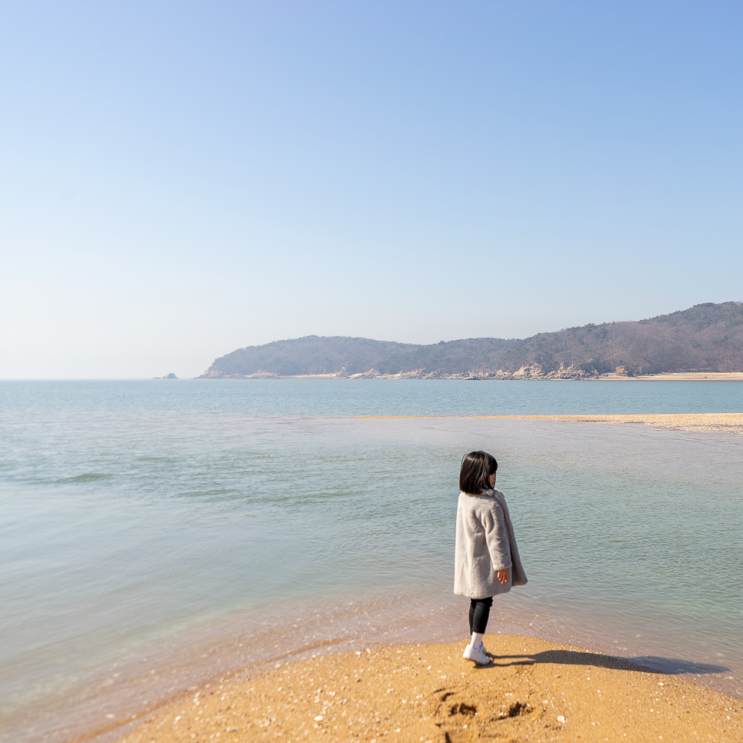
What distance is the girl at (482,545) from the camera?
187 inches

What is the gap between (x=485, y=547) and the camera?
4.89m

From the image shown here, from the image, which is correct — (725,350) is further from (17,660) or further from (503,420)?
(17,660)

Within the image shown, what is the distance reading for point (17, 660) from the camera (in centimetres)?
554

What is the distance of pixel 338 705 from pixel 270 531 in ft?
21.5

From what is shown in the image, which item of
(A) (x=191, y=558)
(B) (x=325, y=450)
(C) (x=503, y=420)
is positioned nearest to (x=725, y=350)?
(C) (x=503, y=420)

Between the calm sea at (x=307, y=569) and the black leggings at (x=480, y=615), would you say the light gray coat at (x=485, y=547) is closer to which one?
the black leggings at (x=480, y=615)

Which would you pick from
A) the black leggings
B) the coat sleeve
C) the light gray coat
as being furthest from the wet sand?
the coat sleeve

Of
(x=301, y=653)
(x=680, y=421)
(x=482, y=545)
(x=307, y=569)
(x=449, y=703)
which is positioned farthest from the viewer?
(x=680, y=421)

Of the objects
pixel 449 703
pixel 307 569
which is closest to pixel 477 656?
pixel 449 703

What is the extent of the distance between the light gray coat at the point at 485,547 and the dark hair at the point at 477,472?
86 millimetres

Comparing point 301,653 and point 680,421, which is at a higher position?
point 301,653

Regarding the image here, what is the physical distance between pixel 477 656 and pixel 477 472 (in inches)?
72.5

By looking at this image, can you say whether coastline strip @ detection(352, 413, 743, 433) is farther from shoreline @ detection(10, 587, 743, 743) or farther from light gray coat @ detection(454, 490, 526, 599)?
→ light gray coat @ detection(454, 490, 526, 599)

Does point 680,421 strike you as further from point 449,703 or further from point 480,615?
point 449,703
